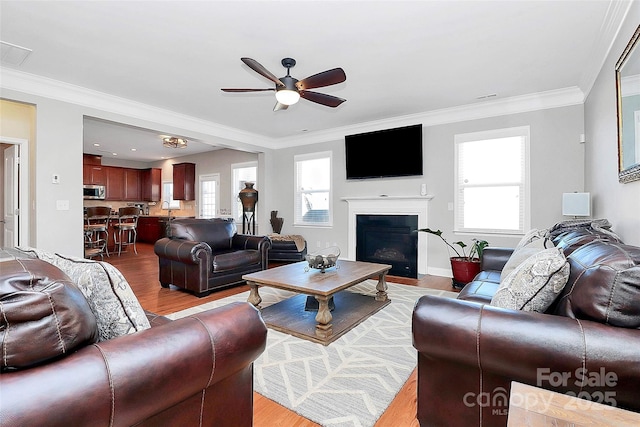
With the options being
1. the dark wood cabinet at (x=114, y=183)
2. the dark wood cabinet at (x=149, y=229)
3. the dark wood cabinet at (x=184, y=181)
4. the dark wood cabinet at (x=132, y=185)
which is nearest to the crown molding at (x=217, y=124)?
the dark wood cabinet at (x=184, y=181)

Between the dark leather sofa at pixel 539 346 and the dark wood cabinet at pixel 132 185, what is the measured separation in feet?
33.7

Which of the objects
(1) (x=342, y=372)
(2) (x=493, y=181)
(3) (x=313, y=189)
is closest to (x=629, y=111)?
(2) (x=493, y=181)

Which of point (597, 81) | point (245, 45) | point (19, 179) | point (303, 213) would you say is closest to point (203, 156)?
point (303, 213)

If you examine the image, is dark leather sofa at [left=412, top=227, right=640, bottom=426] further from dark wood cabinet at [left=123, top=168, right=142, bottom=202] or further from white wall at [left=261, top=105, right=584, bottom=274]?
dark wood cabinet at [left=123, top=168, right=142, bottom=202]

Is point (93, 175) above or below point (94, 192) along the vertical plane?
above

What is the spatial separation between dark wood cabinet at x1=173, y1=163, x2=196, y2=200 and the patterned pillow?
26.2ft

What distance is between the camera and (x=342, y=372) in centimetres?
200

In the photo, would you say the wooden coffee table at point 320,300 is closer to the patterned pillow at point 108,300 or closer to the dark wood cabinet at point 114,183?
the patterned pillow at point 108,300

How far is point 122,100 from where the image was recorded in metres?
4.17

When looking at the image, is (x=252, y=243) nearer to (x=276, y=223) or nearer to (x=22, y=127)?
(x=276, y=223)

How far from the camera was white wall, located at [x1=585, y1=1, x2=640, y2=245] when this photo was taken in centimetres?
214

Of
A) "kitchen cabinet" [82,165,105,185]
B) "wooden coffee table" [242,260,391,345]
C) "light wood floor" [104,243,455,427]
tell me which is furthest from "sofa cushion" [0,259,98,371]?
"kitchen cabinet" [82,165,105,185]

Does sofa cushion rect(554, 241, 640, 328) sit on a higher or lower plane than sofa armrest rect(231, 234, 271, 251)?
higher

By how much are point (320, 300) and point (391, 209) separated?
3.02 meters
